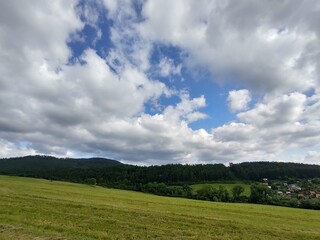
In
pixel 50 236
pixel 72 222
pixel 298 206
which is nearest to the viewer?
pixel 50 236

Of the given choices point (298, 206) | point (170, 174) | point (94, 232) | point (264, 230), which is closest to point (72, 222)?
point (94, 232)

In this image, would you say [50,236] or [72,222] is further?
[72,222]

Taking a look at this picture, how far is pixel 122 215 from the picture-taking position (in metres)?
26.9

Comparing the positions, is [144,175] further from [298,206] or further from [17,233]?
[17,233]

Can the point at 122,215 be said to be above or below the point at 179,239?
above

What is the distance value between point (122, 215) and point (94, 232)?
811 cm

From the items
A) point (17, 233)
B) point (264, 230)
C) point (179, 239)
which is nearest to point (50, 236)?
point (17, 233)

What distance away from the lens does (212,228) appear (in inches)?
949

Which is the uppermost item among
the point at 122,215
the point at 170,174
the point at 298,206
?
the point at 170,174

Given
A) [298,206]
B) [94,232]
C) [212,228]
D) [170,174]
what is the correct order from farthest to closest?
[170,174] < [298,206] < [212,228] < [94,232]

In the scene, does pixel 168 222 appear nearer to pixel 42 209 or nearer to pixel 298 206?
pixel 42 209

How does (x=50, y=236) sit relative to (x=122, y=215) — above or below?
below

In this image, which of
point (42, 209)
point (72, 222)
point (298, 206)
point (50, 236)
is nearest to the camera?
point (50, 236)

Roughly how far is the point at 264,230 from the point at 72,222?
15.2 meters
